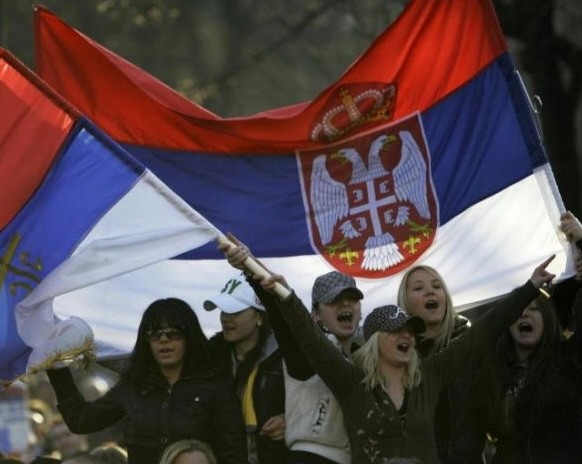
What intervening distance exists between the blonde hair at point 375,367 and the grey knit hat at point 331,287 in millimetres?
369

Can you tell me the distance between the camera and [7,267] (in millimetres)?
11000

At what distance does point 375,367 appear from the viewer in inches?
430

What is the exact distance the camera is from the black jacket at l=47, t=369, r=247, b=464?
442 inches

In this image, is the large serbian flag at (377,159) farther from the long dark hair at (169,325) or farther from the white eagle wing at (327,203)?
the long dark hair at (169,325)

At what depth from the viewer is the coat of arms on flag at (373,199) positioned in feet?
40.1

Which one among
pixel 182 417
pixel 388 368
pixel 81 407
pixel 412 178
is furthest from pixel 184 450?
pixel 412 178

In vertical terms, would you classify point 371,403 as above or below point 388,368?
below

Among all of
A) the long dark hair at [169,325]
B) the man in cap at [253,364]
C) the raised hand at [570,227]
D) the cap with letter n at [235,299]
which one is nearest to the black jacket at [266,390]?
the man in cap at [253,364]

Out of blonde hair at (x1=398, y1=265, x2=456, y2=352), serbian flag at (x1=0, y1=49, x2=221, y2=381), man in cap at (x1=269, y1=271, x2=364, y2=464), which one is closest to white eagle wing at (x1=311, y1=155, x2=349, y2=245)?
blonde hair at (x1=398, y1=265, x2=456, y2=352)

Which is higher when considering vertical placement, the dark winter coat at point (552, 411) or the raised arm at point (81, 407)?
the raised arm at point (81, 407)

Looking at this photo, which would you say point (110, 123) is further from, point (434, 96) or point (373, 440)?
point (373, 440)

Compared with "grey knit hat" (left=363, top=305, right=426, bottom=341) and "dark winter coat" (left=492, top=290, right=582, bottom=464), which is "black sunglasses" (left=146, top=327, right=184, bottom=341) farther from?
"dark winter coat" (left=492, top=290, right=582, bottom=464)

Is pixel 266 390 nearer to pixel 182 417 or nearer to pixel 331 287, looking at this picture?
pixel 182 417

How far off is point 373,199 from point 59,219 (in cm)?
192
